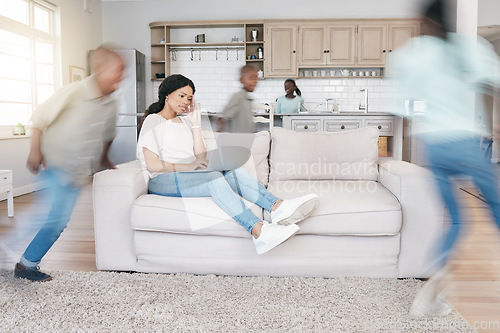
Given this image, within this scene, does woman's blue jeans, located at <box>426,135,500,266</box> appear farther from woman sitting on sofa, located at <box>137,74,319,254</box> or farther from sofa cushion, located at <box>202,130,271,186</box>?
sofa cushion, located at <box>202,130,271,186</box>

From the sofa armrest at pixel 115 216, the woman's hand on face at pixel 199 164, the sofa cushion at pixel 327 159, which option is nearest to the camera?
the sofa armrest at pixel 115 216

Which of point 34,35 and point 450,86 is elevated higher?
point 34,35

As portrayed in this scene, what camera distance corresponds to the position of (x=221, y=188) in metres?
2.35

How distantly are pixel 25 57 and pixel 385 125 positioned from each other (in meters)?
4.87

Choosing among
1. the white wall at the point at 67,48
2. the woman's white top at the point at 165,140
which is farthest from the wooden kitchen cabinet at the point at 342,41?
the woman's white top at the point at 165,140

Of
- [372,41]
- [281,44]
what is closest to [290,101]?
[281,44]

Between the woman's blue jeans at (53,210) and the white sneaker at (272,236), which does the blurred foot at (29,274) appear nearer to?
the woman's blue jeans at (53,210)

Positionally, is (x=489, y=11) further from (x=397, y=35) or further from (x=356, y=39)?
(x=356, y=39)

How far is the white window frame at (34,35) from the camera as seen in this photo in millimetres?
5188

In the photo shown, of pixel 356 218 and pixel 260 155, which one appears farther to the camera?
pixel 260 155

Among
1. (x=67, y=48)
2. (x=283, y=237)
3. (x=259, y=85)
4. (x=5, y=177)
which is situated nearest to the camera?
(x=283, y=237)

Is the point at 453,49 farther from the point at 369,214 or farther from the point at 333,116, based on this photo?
the point at 333,116

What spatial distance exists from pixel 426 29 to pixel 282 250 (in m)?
1.30

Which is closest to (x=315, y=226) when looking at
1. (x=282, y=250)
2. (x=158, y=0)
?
(x=282, y=250)
